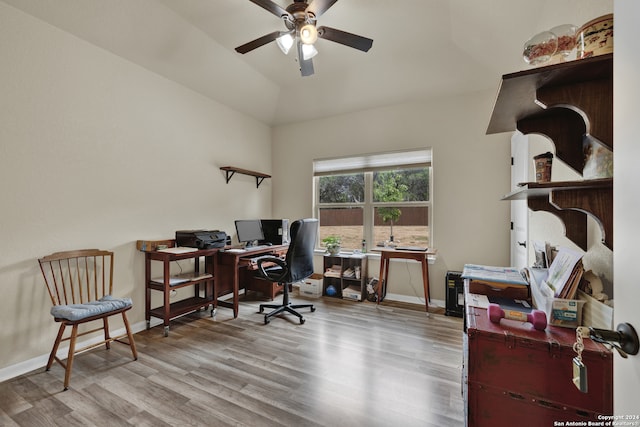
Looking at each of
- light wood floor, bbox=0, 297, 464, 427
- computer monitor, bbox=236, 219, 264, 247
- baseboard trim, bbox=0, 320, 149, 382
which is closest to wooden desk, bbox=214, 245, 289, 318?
computer monitor, bbox=236, 219, 264, 247

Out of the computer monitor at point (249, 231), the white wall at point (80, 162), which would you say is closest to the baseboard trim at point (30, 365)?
the white wall at point (80, 162)

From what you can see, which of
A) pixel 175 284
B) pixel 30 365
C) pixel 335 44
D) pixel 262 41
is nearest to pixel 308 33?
pixel 262 41

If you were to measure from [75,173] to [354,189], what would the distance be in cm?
328

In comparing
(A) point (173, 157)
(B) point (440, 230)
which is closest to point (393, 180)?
(B) point (440, 230)

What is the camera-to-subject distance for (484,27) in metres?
2.55

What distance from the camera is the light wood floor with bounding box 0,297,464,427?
62.7 inches

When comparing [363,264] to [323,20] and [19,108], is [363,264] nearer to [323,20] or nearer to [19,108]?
[323,20]

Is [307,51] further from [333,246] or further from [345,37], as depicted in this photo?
[333,246]

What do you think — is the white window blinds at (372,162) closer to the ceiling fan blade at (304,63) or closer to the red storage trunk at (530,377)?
the ceiling fan blade at (304,63)

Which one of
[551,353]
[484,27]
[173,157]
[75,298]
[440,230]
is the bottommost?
[75,298]

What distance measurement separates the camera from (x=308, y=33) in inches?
83.7

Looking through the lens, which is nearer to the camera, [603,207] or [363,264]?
[603,207]

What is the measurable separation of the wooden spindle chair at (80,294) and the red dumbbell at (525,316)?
2537 mm

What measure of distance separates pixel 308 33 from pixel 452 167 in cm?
237
